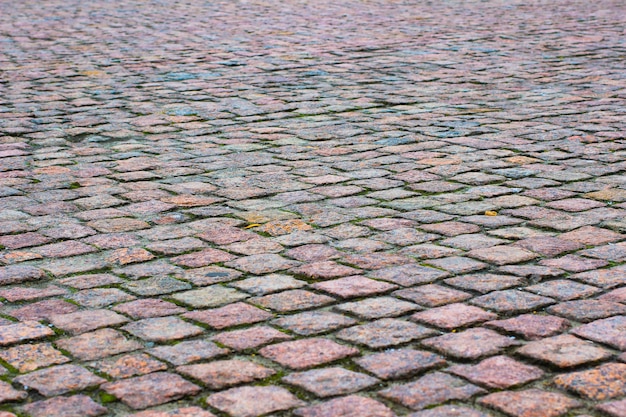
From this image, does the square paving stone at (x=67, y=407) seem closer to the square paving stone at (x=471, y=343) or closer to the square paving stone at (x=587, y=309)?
the square paving stone at (x=471, y=343)

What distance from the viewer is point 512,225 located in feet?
14.3

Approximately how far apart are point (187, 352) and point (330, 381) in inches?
20.1

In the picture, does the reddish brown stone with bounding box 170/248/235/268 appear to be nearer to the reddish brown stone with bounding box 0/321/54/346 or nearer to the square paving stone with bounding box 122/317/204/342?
the square paving stone with bounding box 122/317/204/342

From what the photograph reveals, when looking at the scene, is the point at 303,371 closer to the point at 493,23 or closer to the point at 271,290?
the point at 271,290

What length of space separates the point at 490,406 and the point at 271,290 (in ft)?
3.83

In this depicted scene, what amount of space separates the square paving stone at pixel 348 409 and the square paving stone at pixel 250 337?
0.47 metres

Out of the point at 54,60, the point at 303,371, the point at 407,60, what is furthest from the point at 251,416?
the point at 54,60

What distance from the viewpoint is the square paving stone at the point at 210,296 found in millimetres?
3492

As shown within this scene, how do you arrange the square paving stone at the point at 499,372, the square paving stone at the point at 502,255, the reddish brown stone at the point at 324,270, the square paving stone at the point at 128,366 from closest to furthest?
the square paving stone at the point at 499,372 < the square paving stone at the point at 128,366 < the reddish brown stone at the point at 324,270 < the square paving stone at the point at 502,255

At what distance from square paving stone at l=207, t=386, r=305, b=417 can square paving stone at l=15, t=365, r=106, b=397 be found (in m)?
0.39

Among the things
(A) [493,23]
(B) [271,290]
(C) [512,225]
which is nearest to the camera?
(B) [271,290]

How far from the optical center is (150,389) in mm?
2803

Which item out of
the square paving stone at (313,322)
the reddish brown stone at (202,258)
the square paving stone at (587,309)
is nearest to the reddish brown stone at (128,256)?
the reddish brown stone at (202,258)

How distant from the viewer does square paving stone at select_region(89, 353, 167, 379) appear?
291cm
